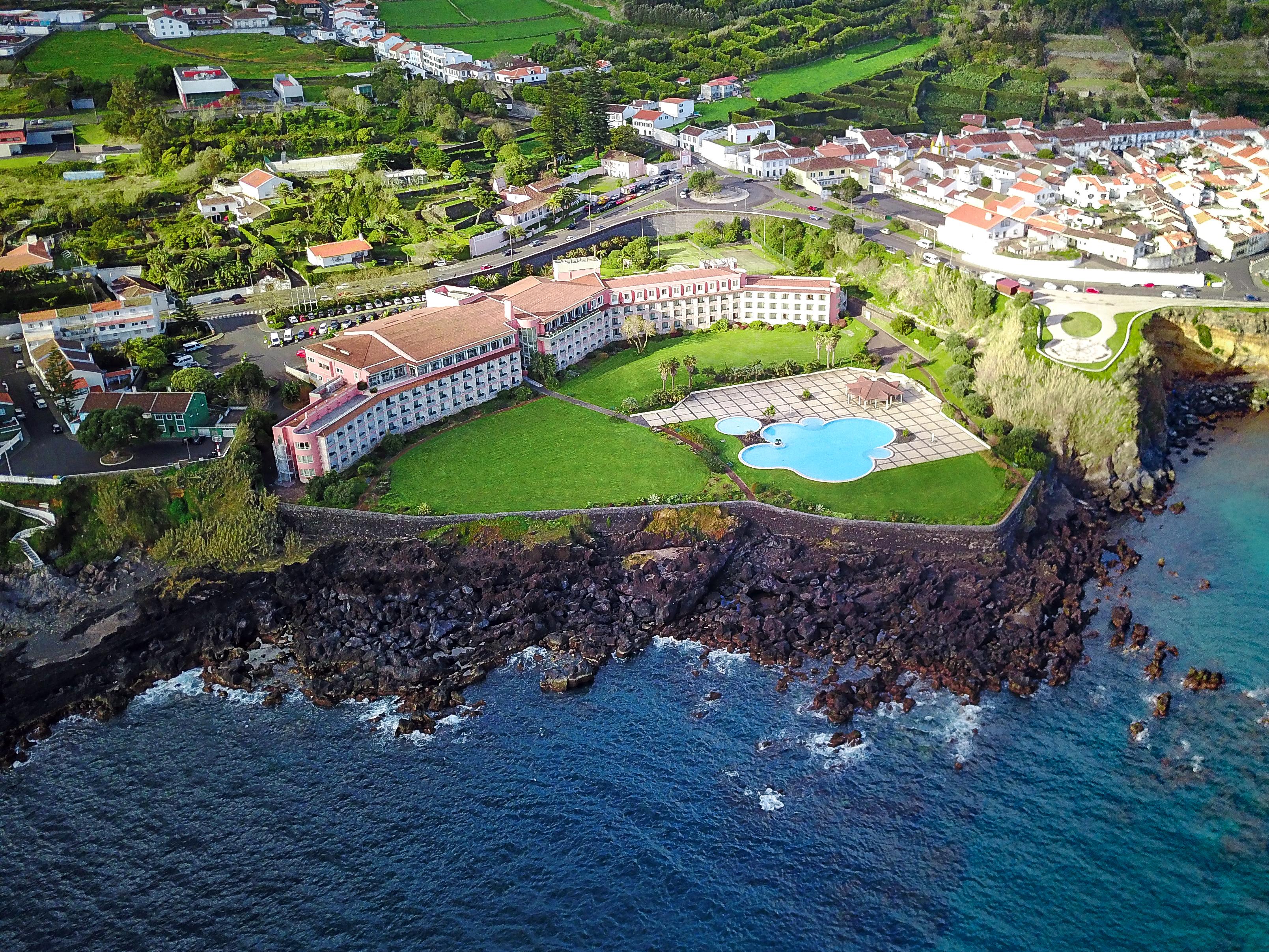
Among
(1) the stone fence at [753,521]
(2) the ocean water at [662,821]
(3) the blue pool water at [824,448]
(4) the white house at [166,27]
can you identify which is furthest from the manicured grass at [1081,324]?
(4) the white house at [166,27]

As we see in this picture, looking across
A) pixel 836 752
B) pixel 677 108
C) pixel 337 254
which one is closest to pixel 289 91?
pixel 677 108

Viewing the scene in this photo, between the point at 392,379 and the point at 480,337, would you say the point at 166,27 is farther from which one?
the point at 392,379

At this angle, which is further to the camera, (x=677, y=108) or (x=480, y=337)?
(x=677, y=108)

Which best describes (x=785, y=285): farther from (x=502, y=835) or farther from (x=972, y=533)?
(x=502, y=835)

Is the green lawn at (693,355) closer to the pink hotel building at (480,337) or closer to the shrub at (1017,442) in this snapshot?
the pink hotel building at (480,337)

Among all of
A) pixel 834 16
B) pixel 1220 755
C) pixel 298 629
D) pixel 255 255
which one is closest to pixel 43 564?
pixel 298 629

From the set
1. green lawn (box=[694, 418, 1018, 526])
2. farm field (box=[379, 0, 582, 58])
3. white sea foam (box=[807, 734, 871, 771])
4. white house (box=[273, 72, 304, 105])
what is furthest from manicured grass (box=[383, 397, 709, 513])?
farm field (box=[379, 0, 582, 58])
